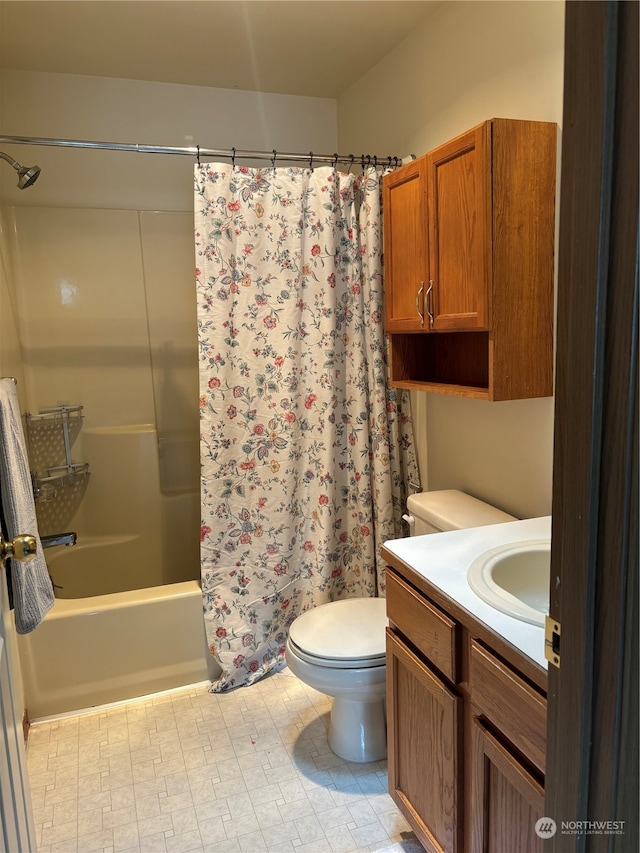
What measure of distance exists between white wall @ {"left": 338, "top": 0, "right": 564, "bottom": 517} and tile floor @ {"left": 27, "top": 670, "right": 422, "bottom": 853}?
1.01 meters

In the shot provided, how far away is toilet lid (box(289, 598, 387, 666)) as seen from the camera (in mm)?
1781

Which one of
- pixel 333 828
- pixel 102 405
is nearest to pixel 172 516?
pixel 102 405

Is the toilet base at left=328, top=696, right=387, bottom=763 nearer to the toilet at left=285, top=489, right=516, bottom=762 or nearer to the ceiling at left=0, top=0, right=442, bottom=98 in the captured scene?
the toilet at left=285, top=489, right=516, bottom=762

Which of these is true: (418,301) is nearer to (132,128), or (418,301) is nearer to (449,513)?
(449,513)

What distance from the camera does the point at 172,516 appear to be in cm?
302

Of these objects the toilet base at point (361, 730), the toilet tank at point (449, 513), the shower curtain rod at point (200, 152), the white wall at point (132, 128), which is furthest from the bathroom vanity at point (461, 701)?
the white wall at point (132, 128)

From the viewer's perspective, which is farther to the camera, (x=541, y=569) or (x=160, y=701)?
(x=160, y=701)

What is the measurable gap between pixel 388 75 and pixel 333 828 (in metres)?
2.68

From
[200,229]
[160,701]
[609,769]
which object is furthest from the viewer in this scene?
[160,701]

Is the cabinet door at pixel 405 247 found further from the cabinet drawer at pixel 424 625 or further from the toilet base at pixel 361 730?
the toilet base at pixel 361 730

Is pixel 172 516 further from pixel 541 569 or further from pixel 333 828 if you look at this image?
pixel 541 569

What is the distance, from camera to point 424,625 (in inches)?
53.4

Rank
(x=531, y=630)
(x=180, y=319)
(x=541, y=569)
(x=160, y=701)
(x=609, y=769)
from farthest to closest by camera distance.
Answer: (x=180, y=319), (x=160, y=701), (x=541, y=569), (x=531, y=630), (x=609, y=769)

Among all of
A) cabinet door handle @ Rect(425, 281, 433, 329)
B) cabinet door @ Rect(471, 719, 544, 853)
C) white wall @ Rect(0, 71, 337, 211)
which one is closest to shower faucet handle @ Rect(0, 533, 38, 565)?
cabinet door @ Rect(471, 719, 544, 853)
